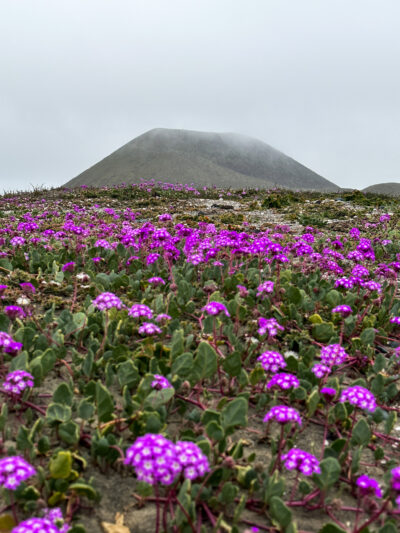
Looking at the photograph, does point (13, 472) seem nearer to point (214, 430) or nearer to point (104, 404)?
point (104, 404)

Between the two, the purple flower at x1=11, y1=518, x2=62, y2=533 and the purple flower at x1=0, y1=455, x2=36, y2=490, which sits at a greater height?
the purple flower at x1=0, y1=455, x2=36, y2=490

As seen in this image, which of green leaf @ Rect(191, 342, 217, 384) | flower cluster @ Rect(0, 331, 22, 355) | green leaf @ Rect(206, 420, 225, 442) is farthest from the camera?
green leaf @ Rect(191, 342, 217, 384)

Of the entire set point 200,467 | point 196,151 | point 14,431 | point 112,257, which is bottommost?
point 14,431

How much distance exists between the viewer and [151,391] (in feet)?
13.0

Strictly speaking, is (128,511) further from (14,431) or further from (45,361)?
(45,361)

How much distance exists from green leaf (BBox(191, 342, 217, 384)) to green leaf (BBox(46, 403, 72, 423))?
1340 mm

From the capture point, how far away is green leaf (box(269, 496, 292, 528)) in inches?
113

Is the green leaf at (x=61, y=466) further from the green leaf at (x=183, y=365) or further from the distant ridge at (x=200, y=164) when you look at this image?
the distant ridge at (x=200, y=164)

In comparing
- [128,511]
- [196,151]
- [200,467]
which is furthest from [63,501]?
[196,151]

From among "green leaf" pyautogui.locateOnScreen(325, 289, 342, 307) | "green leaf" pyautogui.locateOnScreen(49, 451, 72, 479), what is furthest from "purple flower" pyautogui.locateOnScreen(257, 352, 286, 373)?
"green leaf" pyautogui.locateOnScreen(325, 289, 342, 307)

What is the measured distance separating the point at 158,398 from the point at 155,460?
1587 mm

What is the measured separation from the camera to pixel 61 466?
306cm

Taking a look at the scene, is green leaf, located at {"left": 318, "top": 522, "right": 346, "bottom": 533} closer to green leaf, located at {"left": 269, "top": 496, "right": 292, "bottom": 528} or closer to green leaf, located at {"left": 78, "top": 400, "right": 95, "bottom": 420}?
green leaf, located at {"left": 269, "top": 496, "right": 292, "bottom": 528}

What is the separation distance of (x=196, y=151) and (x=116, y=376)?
2659 inches
